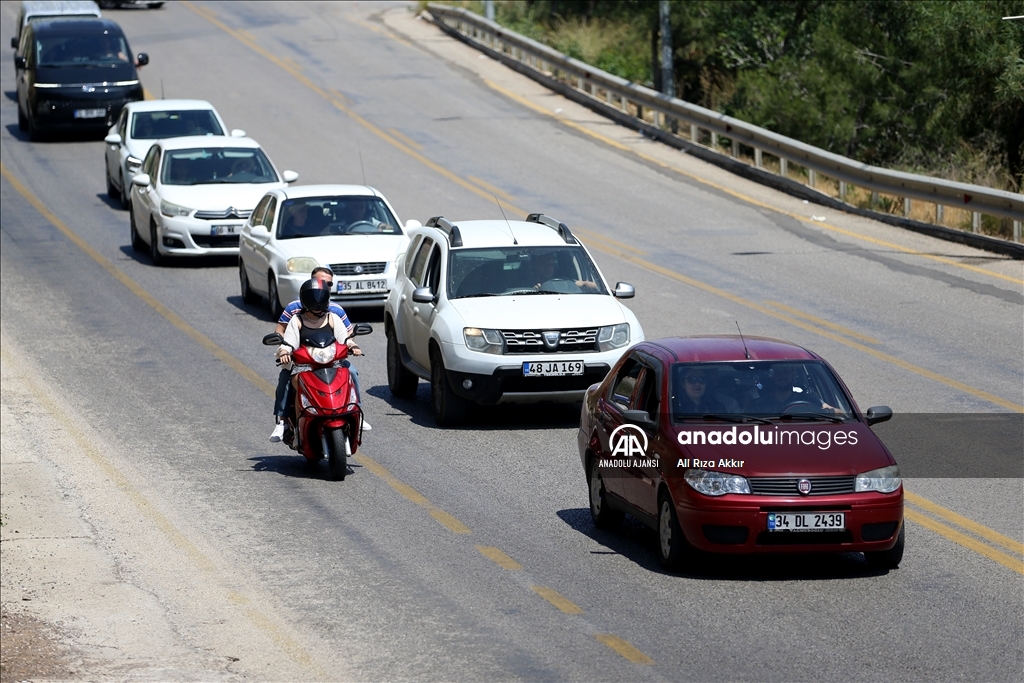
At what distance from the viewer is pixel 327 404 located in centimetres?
1285

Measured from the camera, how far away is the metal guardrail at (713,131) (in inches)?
943

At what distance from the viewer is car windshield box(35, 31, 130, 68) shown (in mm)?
35031

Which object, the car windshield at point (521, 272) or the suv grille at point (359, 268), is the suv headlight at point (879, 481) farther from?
the suv grille at point (359, 268)

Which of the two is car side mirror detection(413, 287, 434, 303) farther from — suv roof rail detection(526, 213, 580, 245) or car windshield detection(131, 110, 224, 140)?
car windshield detection(131, 110, 224, 140)

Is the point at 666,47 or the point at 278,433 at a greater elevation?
the point at 666,47

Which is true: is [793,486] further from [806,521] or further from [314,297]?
[314,297]

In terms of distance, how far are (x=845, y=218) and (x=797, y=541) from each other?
1751 centimetres

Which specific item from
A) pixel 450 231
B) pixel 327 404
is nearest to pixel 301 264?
pixel 450 231

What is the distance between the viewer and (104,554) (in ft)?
36.3

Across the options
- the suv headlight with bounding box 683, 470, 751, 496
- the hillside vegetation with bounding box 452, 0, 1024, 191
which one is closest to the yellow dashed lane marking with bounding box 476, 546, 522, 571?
the suv headlight with bounding box 683, 470, 751, 496

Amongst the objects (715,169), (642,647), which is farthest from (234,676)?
(715,169)

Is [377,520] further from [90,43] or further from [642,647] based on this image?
[90,43]

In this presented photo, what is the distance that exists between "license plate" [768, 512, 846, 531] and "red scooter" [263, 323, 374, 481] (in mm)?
4334

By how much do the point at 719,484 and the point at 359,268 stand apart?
10864 mm
